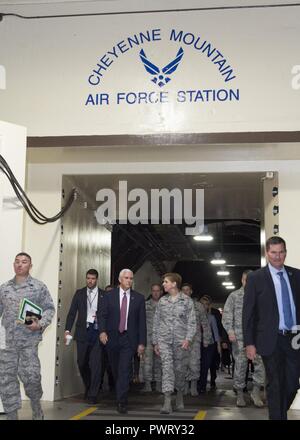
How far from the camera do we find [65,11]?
7.77 m

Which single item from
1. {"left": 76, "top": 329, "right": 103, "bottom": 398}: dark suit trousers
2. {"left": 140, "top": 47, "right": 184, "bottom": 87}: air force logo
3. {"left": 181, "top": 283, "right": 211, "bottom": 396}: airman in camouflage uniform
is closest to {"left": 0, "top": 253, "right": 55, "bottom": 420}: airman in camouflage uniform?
{"left": 76, "top": 329, "right": 103, "bottom": 398}: dark suit trousers

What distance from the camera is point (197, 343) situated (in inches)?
405

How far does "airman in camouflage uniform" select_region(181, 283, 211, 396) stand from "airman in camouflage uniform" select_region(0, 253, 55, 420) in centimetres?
418

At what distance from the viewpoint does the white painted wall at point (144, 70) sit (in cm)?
739

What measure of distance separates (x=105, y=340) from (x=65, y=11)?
4.19 metres

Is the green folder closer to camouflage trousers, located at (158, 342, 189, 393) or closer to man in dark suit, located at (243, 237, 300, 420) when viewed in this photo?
man in dark suit, located at (243, 237, 300, 420)

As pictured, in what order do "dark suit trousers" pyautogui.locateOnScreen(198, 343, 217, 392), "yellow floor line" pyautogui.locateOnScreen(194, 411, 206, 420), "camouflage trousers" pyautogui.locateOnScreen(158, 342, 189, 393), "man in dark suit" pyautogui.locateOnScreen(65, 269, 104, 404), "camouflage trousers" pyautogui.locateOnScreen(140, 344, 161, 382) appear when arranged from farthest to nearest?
"dark suit trousers" pyautogui.locateOnScreen(198, 343, 217, 392) < "camouflage trousers" pyautogui.locateOnScreen(140, 344, 161, 382) < "man in dark suit" pyautogui.locateOnScreen(65, 269, 104, 404) < "camouflage trousers" pyautogui.locateOnScreen(158, 342, 189, 393) < "yellow floor line" pyautogui.locateOnScreen(194, 411, 206, 420)

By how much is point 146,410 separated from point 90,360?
1.35 metres

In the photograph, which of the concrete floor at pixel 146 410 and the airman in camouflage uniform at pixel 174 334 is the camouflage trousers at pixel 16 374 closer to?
the concrete floor at pixel 146 410

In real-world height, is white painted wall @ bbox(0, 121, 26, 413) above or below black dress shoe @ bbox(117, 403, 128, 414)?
above

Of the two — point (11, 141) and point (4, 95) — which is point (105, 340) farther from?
point (4, 95)

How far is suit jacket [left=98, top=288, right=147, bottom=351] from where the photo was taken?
7.76 m
